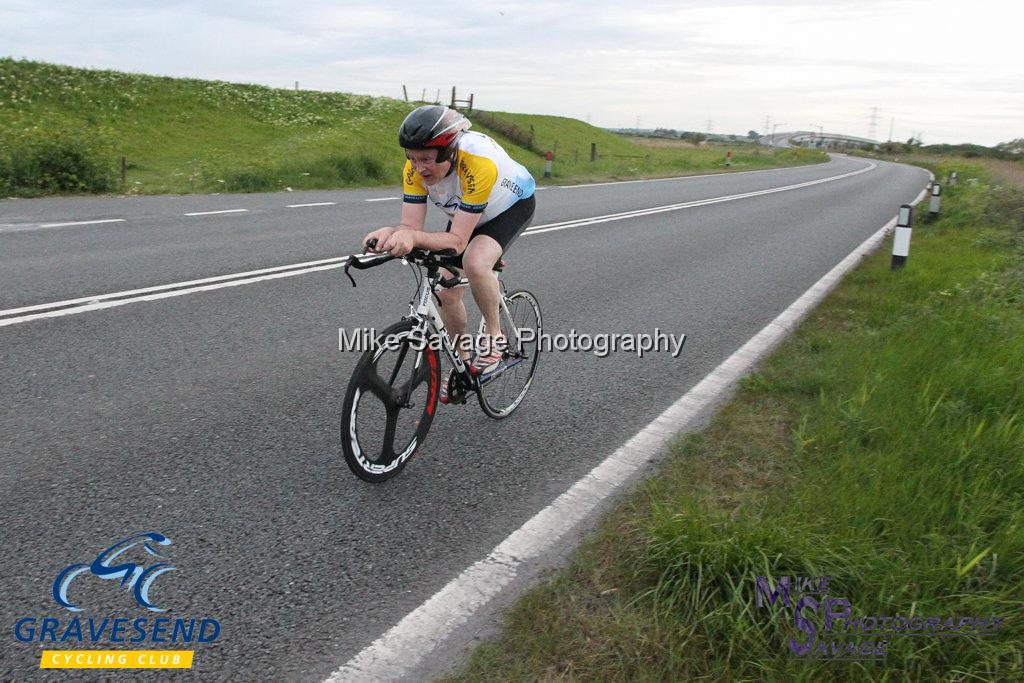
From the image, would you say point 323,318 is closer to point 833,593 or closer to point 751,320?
point 751,320

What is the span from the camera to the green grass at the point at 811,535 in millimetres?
Answer: 2344

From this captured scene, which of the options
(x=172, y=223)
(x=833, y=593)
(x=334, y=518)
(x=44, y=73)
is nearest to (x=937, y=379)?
(x=833, y=593)

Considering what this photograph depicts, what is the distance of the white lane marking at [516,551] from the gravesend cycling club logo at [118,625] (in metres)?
0.55

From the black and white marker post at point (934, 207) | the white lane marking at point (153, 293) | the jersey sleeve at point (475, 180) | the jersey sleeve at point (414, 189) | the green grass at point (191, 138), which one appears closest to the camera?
the jersey sleeve at point (475, 180)

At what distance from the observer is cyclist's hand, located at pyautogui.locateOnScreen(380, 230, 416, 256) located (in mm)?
3105

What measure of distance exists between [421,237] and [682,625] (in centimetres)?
193

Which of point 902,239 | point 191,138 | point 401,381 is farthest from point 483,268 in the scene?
point 191,138

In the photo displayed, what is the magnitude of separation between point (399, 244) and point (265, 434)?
4.93ft

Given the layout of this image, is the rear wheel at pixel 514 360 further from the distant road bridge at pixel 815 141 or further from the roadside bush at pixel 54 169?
the distant road bridge at pixel 815 141

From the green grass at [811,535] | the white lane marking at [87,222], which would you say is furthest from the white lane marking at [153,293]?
the green grass at [811,535]

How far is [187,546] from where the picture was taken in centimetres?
291

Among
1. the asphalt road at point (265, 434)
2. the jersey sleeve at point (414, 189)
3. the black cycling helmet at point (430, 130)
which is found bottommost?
the asphalt road at point (265, 434)
